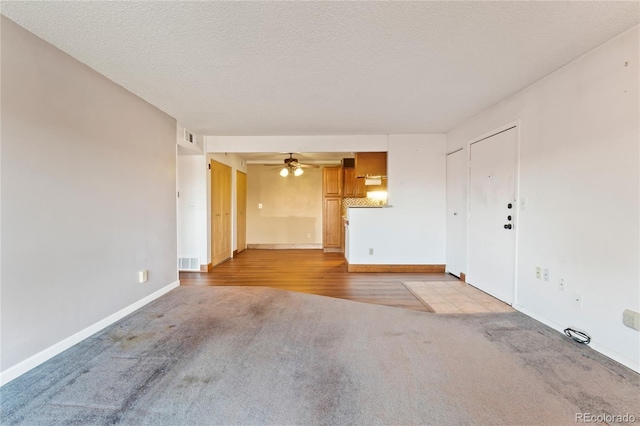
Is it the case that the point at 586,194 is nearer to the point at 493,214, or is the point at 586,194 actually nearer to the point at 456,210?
the point at 493,214

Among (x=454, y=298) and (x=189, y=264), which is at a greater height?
(x=189, y=264)

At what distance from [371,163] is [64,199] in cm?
415

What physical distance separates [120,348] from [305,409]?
165cm

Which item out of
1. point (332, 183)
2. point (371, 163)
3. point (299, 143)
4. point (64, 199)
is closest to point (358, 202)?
point (332, 183)

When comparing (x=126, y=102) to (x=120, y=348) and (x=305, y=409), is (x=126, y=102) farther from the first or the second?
(x=305, y=409)

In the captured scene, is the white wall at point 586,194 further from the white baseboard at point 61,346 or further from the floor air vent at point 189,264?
the floor air vent at point 189,264

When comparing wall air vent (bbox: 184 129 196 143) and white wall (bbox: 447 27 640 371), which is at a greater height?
wall air vent (bbox: 184 129 196 143)

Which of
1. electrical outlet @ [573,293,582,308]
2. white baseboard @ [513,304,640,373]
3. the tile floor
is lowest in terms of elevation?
the tile floor

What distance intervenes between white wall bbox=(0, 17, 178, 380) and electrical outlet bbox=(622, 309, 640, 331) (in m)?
4.09

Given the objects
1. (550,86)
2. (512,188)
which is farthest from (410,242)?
(550,86)

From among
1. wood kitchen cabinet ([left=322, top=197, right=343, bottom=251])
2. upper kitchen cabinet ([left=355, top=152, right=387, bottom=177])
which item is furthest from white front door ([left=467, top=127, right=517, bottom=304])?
wood kitchen cabinet ([left=322, top=197, right=343, bottom=251])

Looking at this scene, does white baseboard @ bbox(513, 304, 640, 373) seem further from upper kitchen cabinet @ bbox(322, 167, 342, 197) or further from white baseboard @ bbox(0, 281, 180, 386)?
upper kitchen cabinet @ bbox(322, 167, 342, 197)

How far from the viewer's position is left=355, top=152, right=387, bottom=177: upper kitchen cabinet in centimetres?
498

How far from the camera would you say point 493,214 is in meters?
3.34
